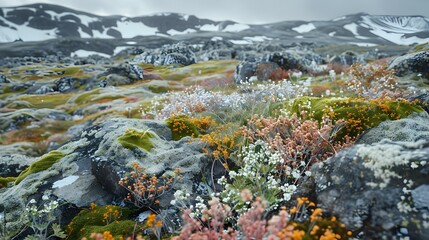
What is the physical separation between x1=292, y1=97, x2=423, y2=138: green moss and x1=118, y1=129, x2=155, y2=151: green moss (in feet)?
15.3

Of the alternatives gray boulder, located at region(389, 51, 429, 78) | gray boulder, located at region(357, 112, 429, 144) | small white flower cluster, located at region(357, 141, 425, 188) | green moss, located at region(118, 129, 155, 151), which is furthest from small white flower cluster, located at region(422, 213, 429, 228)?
gray boulder, located at region(389, 51, 429, 78)

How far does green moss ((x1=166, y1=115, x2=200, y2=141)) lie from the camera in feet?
35.1

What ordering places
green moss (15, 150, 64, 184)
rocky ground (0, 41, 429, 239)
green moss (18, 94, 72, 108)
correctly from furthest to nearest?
green moss (18, 94, 72, 108)
green moss (15, 150, 64, 184)
rocky ground (0, 41, 429, 239)

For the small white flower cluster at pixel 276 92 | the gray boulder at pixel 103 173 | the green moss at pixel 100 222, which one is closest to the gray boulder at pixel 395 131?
the gray boulder at pixel 103 173

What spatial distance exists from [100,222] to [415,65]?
1121 inches

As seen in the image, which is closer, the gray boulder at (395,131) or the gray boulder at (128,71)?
the gray boulder at (395,131)

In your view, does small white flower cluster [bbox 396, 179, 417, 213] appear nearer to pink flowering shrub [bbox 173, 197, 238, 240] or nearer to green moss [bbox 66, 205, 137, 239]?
pink flowering shrub [bbox 173, 197, 238, 240]

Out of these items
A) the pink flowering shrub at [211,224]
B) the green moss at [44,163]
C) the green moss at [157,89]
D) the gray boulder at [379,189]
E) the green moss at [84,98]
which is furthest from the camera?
the green moss at [157,89]

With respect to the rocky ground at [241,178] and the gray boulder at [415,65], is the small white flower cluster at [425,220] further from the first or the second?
the gray boulder at [415,65]

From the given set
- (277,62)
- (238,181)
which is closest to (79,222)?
(238,181)

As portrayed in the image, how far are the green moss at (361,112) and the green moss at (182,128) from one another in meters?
3.75

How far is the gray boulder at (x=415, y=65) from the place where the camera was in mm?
26125

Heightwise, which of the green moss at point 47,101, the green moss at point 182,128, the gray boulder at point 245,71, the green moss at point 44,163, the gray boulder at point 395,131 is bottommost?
the green moss at point 47,101

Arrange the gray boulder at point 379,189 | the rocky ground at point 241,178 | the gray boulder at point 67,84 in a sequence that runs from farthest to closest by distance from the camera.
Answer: the gray boulder at point 67,84
the rocky ground at point 241,178
the gray boulder at point 379,189
